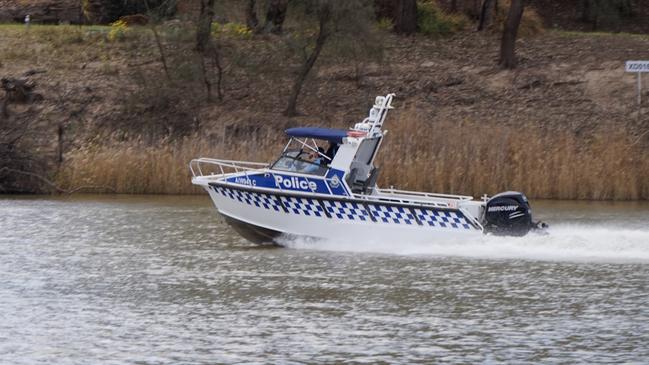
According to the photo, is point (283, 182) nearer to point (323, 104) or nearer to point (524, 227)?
point (524, 227)

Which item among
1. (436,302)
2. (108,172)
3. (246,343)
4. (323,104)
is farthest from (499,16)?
(246,343)

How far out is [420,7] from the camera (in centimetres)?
5088

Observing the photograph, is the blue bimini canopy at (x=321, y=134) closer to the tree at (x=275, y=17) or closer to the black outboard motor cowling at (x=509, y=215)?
the black outboard motor cowling at (x=509, y=215)

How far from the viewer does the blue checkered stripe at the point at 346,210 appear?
984 inches

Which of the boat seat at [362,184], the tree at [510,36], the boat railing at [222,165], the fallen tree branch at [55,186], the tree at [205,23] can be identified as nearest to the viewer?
the boat seat at [362,184]

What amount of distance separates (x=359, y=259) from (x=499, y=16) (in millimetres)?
27780

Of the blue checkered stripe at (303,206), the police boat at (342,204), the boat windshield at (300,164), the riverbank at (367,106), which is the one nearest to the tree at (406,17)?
the riverbank at (367,106)

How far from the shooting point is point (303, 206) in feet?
83.1

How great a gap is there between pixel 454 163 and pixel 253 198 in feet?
35.5

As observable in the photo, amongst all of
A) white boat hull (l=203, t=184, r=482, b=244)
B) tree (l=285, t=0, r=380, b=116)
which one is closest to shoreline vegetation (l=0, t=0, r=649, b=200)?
tree (l=285, t=0, r=380, b=116)

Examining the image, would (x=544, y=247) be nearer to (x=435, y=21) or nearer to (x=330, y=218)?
(x=330, y=218)

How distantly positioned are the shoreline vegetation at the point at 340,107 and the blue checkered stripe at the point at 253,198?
9661 millimetres

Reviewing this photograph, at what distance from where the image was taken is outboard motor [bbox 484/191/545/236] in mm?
24328

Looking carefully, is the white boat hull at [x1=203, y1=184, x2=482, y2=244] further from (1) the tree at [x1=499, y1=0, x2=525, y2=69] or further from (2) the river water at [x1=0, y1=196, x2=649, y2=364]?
(1) the tree at [x1=499, y1=0, x2=525, y2=69]
